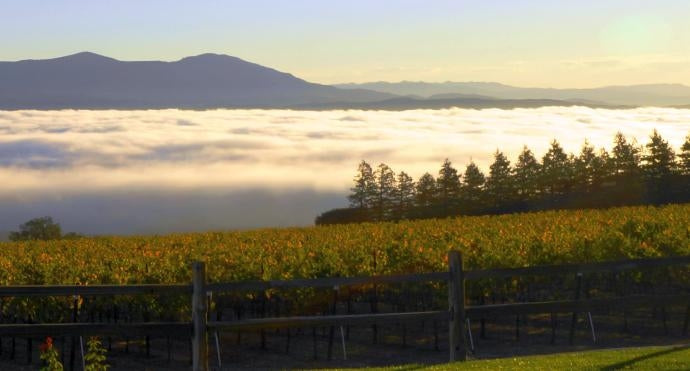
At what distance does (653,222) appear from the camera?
1683 inches

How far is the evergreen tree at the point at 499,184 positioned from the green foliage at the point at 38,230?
42867mm

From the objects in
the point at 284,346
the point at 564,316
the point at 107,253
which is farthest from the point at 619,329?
the point at 107,253

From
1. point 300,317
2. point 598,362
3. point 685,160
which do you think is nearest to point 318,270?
point 300,317

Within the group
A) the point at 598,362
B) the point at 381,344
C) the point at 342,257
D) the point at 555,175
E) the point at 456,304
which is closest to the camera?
the point at 598,362

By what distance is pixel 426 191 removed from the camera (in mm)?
113438

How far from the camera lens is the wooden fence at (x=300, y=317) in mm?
14789

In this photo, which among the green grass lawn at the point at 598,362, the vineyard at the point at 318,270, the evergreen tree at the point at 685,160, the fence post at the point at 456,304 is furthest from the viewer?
the evergreen tree at the point at 685,160

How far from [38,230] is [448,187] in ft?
135

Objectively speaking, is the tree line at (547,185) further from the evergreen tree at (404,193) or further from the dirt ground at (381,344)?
the dirt ground at (381,344)

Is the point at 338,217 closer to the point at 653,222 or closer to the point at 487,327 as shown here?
the point at 653,222

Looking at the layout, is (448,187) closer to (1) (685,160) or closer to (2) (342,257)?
(1) (685,160)

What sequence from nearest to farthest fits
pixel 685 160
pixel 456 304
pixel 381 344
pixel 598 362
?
pixel 598 362, pixel 456 304, pixel 381 344, pixel 685 160

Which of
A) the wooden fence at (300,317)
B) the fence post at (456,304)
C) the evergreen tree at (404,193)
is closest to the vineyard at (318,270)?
the wooden fence at (300,317)

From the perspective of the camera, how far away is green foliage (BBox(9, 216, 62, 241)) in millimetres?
102875
